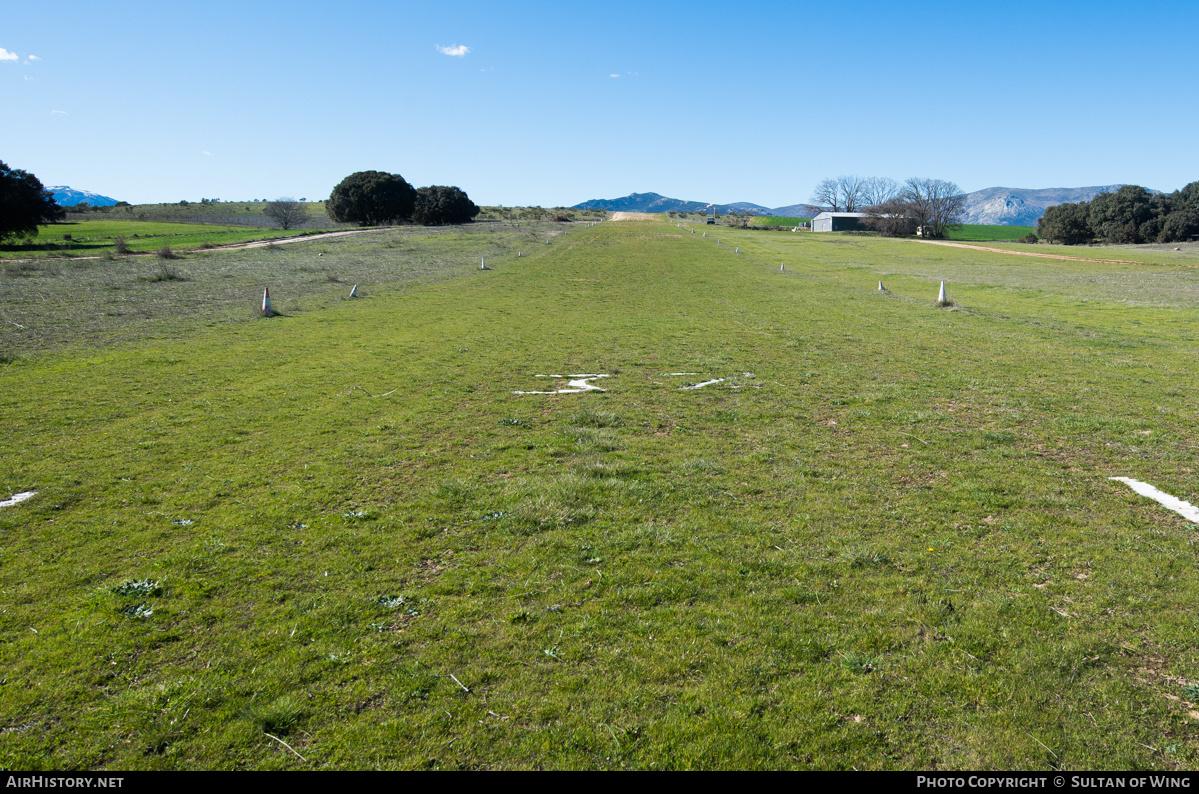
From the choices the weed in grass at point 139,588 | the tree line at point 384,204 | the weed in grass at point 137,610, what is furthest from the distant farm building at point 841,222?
the weed in grass at point 137,610

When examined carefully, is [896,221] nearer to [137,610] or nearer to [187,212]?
[137,610]

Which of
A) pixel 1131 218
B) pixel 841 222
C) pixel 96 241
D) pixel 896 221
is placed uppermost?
pixel 841 222

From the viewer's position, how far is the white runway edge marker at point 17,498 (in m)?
7.50

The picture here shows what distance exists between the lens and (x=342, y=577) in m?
6.09

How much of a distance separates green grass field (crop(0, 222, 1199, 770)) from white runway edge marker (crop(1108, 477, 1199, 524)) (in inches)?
9.1

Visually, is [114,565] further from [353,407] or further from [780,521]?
[780,521]

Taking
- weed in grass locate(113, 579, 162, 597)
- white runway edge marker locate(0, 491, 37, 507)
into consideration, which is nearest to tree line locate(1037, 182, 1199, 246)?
weed in grass locate(113, 579, 162, 597)

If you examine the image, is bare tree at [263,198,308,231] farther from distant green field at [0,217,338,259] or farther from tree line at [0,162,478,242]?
distant green field at [0,217,338,259]

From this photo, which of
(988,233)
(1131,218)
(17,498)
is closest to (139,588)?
(17,498)

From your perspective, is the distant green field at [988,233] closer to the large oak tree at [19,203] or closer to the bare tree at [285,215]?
the bare tree at [285,215]

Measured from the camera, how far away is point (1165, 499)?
25.8 ft

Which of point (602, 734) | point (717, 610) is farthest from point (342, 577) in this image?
point (717, 610)

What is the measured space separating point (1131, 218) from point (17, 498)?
124 m
